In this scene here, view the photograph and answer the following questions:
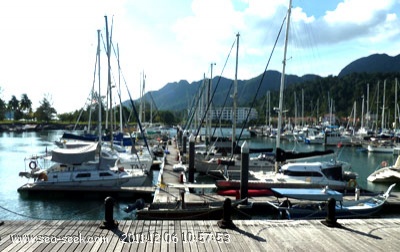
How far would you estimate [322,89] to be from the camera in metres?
164

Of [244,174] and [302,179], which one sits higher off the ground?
[244,174]

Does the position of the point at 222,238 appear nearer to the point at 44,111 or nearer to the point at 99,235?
the point at 99,235

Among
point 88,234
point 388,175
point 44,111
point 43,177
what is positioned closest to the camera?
point 88,234

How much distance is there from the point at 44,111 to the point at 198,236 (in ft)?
480

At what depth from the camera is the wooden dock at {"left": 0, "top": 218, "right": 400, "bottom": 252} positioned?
8.27 m

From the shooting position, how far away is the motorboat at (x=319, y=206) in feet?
51.7

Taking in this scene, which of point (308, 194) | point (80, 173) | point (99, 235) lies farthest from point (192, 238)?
point (80, 173)

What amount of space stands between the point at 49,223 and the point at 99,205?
36.7 ft

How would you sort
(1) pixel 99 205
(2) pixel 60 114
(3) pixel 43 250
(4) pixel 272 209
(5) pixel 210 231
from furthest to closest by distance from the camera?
(2) pixel 60 114 → (1) pixel 99 205 → (4) pixel 272 209 → (5) pixel 210 231 → (3) pixel 43 250

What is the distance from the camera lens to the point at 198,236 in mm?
9016

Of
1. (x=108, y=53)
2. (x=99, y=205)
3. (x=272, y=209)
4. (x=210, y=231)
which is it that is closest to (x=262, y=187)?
(x=272, y=209)

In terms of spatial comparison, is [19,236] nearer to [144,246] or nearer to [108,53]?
[144,246]

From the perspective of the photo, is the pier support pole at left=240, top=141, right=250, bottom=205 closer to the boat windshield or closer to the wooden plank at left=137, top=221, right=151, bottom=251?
the wooden plank at left=137, top=221, right=151, bottom=251

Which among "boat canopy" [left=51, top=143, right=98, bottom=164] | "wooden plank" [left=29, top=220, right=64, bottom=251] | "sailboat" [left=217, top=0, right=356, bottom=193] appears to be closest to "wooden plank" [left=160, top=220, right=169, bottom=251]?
"wooden plank" [left=29, top=220, right=64, bottom=251]
